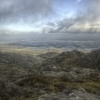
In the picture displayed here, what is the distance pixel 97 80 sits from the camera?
69000 millimetres

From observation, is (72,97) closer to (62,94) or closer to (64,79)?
(62,94)

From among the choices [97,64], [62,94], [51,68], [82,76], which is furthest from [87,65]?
[62,94]

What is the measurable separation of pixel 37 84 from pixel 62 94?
11538 mm

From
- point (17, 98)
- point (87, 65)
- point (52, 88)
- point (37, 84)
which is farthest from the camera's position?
point (87, 65)

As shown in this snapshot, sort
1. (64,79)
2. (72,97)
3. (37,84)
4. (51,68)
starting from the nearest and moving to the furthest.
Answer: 1. (72,97)
2. (37,84)
3. (64,79)
4. (51,68)

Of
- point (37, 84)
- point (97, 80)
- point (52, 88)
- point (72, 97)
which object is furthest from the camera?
point (97, 80)

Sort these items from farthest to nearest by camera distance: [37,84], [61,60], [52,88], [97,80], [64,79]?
1. [61,60]
2. [97,80]
3. [64,79]
4. [37,84]
5. [52,88]

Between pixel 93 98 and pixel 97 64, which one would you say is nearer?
pixel 93 98

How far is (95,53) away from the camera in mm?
108688

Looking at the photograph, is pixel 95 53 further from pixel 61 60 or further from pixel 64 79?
pixel 64 79

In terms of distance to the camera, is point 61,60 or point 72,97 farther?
point 61,60

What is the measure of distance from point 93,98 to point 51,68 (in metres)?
56.6

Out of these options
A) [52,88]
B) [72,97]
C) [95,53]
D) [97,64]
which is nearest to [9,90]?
[52,88]

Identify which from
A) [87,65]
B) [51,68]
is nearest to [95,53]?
[87,65]
